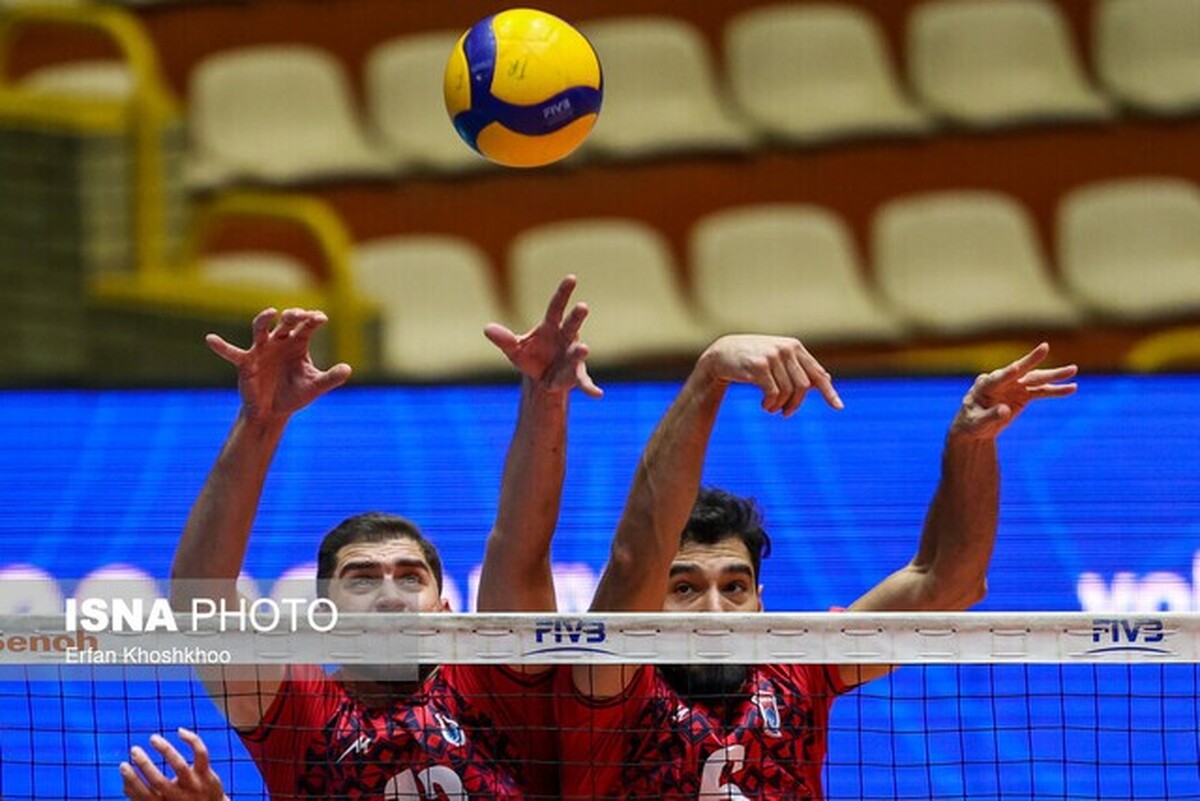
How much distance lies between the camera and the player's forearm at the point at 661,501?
4812mm

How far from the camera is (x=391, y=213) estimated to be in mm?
10664

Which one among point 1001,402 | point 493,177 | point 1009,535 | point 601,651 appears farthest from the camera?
point 493,177

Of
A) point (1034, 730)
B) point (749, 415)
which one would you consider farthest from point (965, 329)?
point (1034, 730)

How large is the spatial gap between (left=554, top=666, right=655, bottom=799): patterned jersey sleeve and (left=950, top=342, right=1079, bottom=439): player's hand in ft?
3.04

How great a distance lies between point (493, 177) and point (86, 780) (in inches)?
189

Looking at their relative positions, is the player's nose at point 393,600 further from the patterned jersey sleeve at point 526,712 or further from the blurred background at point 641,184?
the blurred background at point 641,184

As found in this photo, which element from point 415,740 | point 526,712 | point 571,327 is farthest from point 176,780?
point 571,327

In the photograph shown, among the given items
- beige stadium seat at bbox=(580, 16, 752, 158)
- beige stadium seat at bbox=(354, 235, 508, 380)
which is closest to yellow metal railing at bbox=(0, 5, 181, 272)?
beige stadium seat at bbox=(354, 235, 508, 380)

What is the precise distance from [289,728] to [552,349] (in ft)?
3.14

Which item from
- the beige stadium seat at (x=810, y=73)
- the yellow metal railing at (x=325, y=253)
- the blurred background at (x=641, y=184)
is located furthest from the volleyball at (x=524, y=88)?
the beige stadium seat at (x=810, y=73)

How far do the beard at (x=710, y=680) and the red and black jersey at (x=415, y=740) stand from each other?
314mm

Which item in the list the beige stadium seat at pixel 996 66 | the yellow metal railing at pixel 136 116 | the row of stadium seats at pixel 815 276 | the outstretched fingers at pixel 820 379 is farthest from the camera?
the beige stadium seat at pixel 996 66

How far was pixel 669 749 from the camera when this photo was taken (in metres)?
4.86

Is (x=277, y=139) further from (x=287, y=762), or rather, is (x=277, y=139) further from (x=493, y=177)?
(x=287, y=762)
